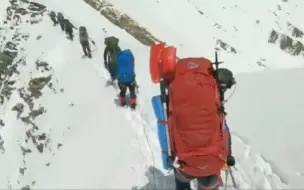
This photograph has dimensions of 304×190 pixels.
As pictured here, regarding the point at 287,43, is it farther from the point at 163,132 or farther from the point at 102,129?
the point at 163,132

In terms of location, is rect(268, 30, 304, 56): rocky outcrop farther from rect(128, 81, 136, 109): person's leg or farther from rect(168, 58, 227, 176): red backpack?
rect(168, 58, 227, 176): red backpack

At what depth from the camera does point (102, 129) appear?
9961 mm

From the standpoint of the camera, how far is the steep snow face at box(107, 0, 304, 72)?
84.0ft

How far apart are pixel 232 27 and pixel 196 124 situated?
2576cm

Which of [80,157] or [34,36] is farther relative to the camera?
[34,36]

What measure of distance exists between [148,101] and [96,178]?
3672 mm

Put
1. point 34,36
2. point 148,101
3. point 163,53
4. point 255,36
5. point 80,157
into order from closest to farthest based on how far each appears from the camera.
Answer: point 163,53 < point 80,157 < point 148,101 < point 34,36 < point 255,36

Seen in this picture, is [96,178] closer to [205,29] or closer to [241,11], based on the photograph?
[205,29]

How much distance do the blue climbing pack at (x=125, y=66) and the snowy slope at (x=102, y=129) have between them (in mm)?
727

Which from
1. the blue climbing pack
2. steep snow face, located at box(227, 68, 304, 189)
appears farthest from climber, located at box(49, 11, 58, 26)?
steep snow face, located at box(227, 68, 304, 189)

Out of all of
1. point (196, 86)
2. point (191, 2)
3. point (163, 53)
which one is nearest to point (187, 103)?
point (196, 86)

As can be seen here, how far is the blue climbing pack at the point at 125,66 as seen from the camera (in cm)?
1045

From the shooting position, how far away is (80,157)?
29.9 feet

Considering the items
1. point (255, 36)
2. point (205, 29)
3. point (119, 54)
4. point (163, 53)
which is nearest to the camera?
point (163, 53)
